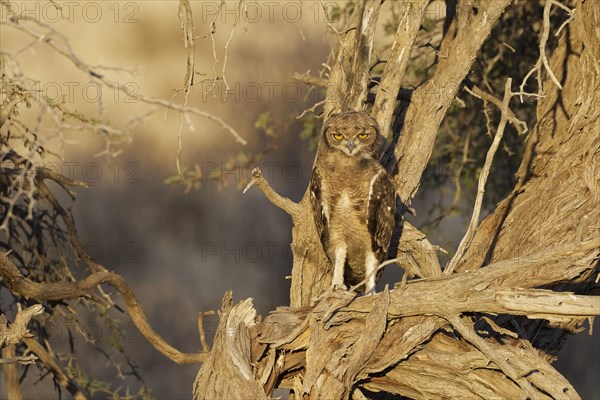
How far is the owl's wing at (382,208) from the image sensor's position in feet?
24.1

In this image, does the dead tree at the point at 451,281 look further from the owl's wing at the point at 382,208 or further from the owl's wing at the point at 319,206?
the owl's wing at the point at 382,208

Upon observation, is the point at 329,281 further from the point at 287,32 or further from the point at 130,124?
the point at 287,32

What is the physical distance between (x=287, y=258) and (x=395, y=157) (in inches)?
289

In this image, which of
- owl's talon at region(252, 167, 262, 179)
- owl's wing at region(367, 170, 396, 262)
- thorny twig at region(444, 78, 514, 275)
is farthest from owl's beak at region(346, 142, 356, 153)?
thorny twig at region(444, 78, 514, 275)

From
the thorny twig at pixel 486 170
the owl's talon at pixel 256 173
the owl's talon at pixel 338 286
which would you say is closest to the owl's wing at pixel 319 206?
the owl's talon at pixel 338 286

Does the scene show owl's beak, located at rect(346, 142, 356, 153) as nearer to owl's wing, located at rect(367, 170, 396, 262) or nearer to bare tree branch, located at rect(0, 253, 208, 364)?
owl's wing, located at rect(367, 170, 396, 262)

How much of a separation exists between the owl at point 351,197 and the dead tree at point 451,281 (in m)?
0.16

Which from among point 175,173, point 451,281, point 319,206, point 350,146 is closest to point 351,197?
point 319,206

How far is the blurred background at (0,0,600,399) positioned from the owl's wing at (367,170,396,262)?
626cm

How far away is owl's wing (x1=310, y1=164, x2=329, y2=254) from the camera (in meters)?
7.54

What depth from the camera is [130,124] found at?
13.4 feet

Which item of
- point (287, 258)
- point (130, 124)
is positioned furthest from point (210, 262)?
point (130, 124)

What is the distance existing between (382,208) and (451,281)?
1.44 metres

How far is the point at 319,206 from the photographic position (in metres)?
7.55
